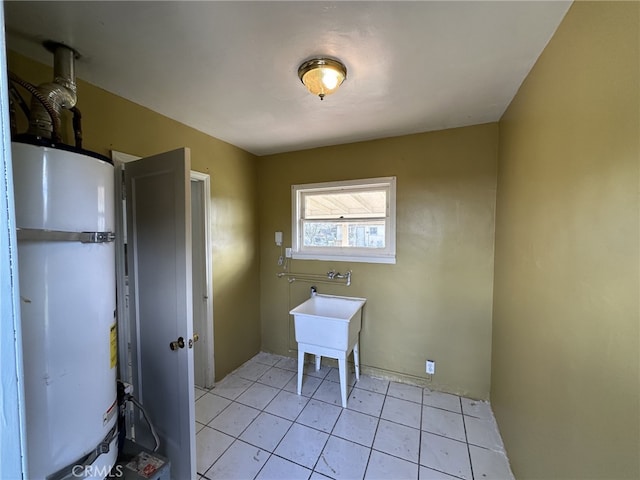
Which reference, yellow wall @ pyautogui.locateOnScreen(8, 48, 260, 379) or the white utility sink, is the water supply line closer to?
yellow wall @ pyautogui.locateOnScreen(8, 48, 260, 379)

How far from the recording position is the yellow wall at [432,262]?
2.26 metres

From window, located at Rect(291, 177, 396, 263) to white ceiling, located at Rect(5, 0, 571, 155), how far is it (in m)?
0.84

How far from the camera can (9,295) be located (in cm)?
44

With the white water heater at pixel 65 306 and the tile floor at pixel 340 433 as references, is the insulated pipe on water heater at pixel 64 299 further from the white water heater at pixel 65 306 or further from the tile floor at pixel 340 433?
the tile floor at pixel 340 433

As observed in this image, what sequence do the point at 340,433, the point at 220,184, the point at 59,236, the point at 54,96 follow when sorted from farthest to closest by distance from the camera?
the point at 220,184 < the point at 340,433 < the point at 54,96 < the point at 59,236

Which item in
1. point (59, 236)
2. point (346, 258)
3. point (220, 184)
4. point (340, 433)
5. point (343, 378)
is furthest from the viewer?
point (346, 258)

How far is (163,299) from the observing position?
1521mm

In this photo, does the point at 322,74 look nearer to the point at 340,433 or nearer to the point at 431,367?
the point at 340,433

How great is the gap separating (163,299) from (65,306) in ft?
2.01

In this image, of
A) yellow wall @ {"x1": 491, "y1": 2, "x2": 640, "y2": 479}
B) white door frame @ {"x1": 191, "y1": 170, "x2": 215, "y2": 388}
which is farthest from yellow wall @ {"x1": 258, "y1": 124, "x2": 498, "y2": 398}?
white door frame @ {"x1": 191, "y1": 170, "x2": 215, "y2": 388}

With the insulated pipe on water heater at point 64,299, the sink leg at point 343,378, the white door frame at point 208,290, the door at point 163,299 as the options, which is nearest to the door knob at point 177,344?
the door at point 163,299

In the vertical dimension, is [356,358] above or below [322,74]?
below

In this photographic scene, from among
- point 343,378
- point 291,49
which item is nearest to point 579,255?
point 291,49

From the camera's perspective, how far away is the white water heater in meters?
0.84
